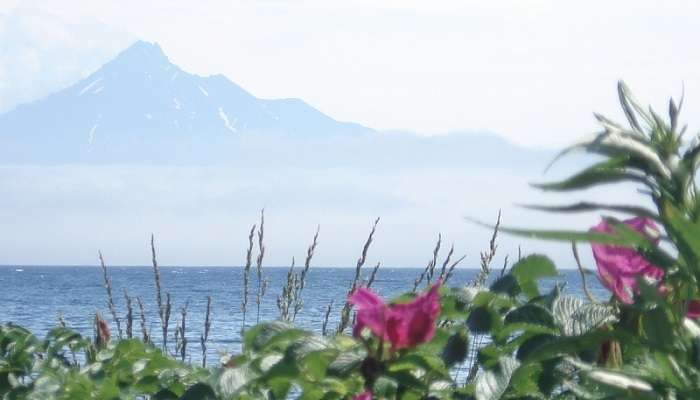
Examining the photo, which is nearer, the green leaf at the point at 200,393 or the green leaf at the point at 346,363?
the green leaf at the point at 346,363

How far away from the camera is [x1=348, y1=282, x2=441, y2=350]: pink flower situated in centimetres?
127

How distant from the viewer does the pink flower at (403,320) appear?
127 centimetres

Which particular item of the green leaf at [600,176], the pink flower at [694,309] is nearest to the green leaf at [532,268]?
the pink flower at [694,309]

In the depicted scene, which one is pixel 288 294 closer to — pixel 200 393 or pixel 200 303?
pixel 200 393

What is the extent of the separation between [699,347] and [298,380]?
653mm

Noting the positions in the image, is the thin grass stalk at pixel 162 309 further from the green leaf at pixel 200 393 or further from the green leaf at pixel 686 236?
the green leaf at pixel 686 236

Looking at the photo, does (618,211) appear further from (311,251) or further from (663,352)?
(311,251)

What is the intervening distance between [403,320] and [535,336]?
0.49ft

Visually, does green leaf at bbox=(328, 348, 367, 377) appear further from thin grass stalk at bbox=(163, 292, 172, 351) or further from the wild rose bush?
thin grass stalk at bbox=(163, 292, 172, 351)

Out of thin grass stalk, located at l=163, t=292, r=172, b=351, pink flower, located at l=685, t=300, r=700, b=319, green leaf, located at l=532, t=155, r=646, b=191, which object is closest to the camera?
green leaf, located at l=532, t=155, r=646, b=191

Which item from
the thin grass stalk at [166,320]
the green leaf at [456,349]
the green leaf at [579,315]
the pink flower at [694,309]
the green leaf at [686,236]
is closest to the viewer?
the green leaf at [686,236]

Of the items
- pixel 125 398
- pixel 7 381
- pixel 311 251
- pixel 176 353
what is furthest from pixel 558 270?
pixel 176 353

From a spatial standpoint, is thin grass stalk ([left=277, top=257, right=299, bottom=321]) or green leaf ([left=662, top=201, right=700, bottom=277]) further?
thin grass stalk ([left=277, top=257, right=299, bottom=321])

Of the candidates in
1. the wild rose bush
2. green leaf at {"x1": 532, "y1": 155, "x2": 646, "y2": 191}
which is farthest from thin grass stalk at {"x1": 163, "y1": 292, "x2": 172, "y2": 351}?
green leaf at {"x1": 532, "y1": 155, "x2": 646, "y2": 191}
